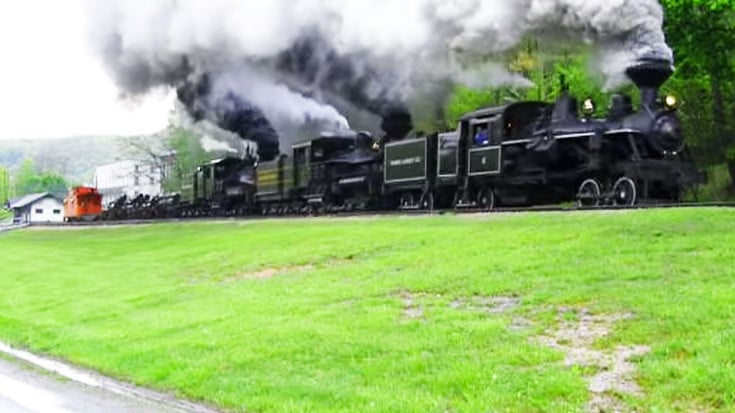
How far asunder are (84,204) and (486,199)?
43.4 m

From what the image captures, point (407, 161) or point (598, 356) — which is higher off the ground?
point (407, 161)

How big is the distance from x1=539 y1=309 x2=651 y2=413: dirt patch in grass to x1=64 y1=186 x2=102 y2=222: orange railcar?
178 feet

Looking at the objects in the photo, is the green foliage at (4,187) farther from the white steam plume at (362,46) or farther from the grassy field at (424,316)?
the grassy field at (424,316)

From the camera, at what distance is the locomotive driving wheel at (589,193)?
2122 cm

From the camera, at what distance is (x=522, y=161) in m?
23.1

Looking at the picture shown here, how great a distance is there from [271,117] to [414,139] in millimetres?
13523

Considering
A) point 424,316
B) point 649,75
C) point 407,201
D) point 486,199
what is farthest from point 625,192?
point 424,316

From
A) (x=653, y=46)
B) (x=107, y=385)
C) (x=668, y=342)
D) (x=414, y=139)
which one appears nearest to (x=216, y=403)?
(x=107, y=385)

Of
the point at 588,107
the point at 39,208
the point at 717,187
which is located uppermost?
the point at 588,107

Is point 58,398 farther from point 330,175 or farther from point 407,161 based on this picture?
point 330,175

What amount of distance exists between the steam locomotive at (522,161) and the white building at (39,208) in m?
76.8

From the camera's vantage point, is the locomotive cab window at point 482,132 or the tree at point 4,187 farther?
the tree at point 4,187

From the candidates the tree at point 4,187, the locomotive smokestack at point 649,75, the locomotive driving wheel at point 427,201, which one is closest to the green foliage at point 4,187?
the tree at point 4,187

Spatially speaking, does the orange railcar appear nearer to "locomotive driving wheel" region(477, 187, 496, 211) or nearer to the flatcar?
the flatcar
